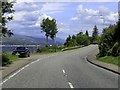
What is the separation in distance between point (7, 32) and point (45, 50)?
39.3m

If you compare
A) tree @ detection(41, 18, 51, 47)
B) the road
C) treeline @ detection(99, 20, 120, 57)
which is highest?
tree @ detection(41, 18, 51, 47)

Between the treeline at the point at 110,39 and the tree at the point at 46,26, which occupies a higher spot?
the tree at the point at 46,26

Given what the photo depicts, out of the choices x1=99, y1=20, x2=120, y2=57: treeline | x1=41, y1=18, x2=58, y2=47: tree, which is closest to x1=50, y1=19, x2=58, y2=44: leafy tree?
x1=41, y1=18, x2=58, y2=47: tree

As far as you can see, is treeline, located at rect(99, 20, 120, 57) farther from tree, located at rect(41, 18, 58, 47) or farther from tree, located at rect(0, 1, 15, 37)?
tree, located at rect(41, 18, 58, 47)

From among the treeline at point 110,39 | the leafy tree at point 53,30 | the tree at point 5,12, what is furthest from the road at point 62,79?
the leafy tree at point 53,30

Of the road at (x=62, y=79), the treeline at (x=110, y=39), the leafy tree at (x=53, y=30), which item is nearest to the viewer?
the road at (x=62, y=79)

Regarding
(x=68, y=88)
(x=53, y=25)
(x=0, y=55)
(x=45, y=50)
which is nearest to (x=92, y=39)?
Result: (x=53, y=25)

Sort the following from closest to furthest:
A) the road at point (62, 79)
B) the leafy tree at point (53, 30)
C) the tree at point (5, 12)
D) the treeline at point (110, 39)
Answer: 1. the road at point (62, 79)
2. the tree at point (5, 12)
3. the treeline at point (110, 39)
4. the leafy tree at point (53, 30)

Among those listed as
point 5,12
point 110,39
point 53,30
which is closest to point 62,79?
point 5,12

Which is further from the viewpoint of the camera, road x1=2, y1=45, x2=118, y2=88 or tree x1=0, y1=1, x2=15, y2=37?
tree x1=0, y1=1, x2=15, y2=37

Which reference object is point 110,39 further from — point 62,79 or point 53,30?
point 53,30

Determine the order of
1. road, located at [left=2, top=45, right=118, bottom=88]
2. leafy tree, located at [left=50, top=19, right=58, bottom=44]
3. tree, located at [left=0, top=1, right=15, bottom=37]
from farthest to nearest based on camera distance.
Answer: leafy tree, located at [left=50, top=19, right=58, bottom=44] < tree, located at [left=0, top=1, right=15, bottom=37] < road, located at [left=2, top=45, right=118, bottom=88]

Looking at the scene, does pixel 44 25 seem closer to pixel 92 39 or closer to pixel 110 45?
pixel 110 45

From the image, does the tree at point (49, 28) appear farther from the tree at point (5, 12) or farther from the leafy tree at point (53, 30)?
the tree at point (5, 12)
